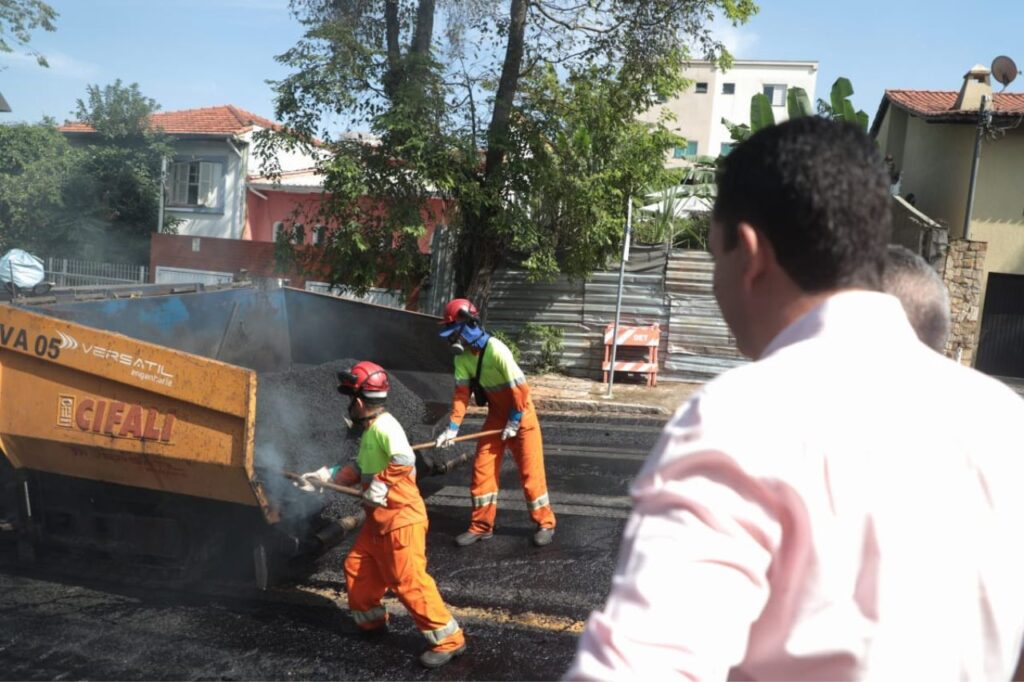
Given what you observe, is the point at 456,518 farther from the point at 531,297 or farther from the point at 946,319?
the point at 531,297

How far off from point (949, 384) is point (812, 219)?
23 centimetres

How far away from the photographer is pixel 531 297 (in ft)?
42.0

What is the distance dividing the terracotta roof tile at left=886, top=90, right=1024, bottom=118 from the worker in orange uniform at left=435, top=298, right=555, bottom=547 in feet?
42.5

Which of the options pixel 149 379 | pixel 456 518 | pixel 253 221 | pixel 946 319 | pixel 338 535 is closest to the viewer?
pixel 946 319

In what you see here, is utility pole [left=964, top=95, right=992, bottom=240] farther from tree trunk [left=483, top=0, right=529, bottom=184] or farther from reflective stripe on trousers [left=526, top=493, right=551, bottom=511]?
reflective stripe on trousers [left=526, top=493, right=551, bottom=511]

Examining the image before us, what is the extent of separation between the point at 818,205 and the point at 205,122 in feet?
91.3

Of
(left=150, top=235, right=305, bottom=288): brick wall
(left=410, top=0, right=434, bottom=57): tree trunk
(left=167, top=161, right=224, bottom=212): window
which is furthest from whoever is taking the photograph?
(left=167, top=161, right=224, bottom=212): window

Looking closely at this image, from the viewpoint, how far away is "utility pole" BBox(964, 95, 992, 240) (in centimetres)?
1441

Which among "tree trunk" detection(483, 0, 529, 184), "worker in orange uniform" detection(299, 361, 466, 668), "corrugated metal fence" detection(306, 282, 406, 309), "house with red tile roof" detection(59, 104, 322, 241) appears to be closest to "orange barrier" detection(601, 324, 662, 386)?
"tree trunk" detection(483, 0, 529, 184)

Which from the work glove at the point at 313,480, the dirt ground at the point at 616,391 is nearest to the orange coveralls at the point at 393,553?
the work glove at the point at 313,480

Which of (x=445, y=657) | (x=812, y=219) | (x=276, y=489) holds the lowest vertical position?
(x=445, y=657)

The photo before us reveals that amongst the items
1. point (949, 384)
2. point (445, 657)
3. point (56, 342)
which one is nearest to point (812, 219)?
point (949, 384)

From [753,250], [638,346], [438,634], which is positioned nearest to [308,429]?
[438,634]

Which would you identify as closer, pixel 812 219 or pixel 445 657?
pixel 812 219
